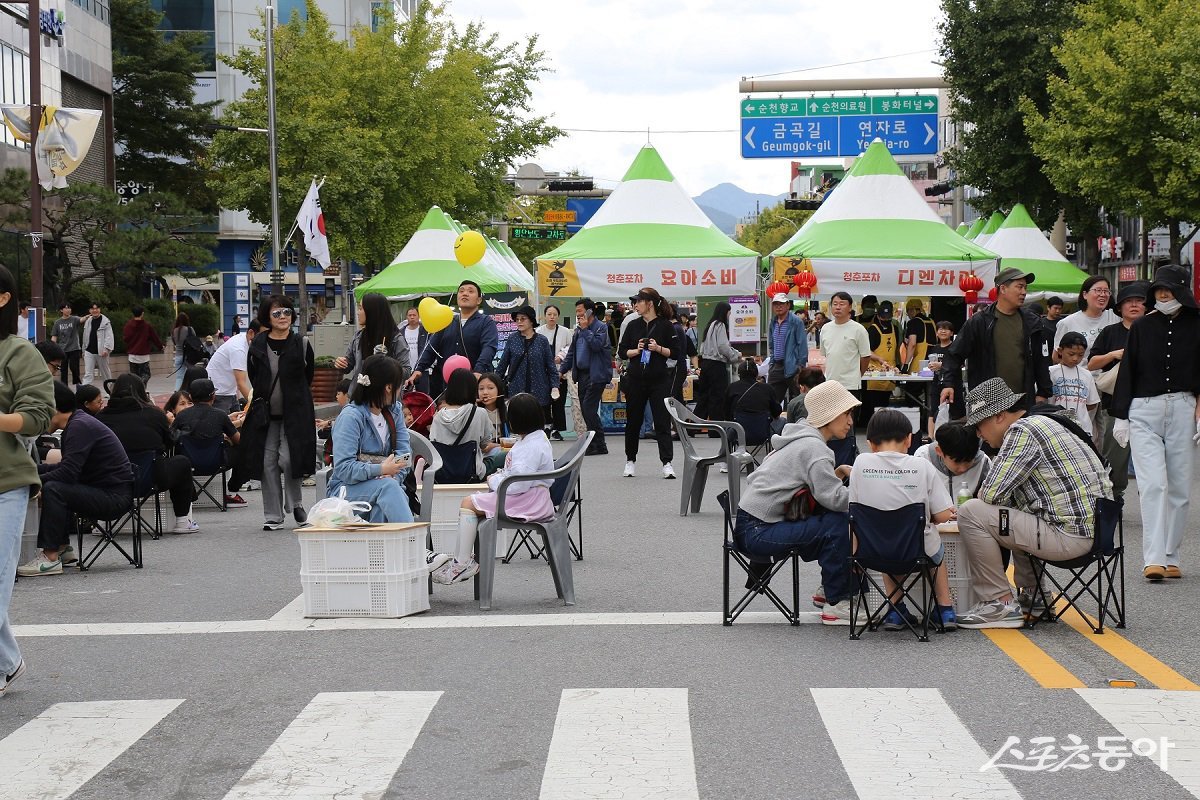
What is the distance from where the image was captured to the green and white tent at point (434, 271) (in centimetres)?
2875

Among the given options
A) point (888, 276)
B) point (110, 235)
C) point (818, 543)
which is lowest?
point (818, 543)

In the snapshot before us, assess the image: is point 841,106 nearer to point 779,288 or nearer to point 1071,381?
point 779,288

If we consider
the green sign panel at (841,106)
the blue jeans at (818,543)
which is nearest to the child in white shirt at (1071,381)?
the blue jeans at (818,543)

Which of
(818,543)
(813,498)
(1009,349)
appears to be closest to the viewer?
(818,543)

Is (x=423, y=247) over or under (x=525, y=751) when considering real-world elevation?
over

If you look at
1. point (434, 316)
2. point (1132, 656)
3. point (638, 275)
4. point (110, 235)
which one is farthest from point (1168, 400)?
point (110, 235)

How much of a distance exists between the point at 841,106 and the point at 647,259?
1311 centimetres

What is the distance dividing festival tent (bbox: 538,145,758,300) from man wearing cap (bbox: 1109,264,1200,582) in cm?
1232

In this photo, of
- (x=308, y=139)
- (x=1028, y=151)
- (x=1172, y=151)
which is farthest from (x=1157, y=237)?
(x=308, y=139)

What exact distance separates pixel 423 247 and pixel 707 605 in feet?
71.9

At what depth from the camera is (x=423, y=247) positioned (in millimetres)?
29906

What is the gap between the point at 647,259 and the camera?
2256 centimetres

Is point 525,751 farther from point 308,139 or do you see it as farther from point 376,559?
point 308,139

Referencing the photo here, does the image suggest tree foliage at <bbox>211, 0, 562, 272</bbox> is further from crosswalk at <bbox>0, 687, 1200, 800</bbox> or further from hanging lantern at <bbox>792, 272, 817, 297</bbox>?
crosswalk at <bbox>0, 687, 1200, 800</bbox>
